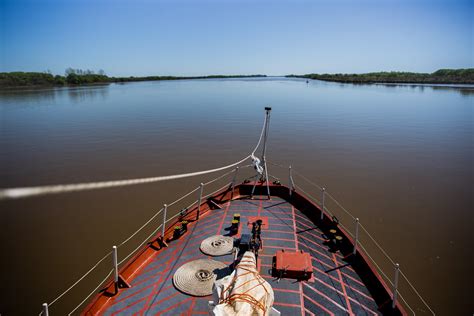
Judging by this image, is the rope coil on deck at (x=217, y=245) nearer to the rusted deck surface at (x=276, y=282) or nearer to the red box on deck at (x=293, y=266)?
the rusted deck surface at (x=276, y=282)

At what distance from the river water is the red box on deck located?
5346 millimetres

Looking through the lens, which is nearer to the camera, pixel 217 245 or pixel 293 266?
pixel 293 266

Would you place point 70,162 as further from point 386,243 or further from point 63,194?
point 386,243

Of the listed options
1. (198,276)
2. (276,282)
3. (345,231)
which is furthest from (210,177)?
(276,282)

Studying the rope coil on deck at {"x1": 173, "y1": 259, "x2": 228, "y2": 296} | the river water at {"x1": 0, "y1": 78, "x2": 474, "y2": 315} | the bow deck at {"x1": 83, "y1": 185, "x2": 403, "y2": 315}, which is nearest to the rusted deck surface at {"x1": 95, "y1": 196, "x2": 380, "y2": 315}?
the bow deck at {"x1": 83, "y1": 185, "x2": 403, "y2": 315}

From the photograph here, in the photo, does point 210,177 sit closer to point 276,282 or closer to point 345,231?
point 345,231

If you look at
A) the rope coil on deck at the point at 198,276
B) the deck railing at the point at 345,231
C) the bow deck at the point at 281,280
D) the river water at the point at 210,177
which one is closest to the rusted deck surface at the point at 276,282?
the bow deck at the point at 281,280

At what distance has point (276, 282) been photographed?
8.27 metres

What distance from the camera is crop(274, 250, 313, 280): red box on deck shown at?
8344 millimetres

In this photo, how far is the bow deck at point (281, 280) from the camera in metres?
7.47

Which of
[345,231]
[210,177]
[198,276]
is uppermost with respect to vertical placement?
[345,231]

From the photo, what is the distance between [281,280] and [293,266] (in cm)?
52

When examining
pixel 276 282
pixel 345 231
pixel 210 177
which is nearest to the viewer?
pixel 276 282

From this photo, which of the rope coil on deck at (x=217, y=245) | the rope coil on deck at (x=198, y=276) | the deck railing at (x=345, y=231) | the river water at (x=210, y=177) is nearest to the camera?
the rope coil on deck at (x=198, y=276)
